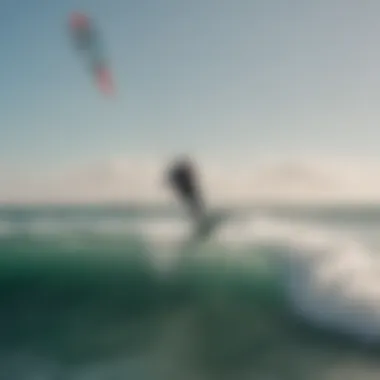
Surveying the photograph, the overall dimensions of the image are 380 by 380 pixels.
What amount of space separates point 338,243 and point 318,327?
1459 mm

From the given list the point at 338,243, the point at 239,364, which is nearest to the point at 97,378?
the point at 239,364

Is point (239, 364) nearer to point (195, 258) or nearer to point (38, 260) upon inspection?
point (195, 258)

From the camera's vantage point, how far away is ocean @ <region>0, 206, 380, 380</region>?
4250 millimetres

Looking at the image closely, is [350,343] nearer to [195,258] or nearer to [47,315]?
[195,258]

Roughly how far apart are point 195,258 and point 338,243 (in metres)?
1.54

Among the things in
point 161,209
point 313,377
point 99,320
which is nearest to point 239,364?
point 313,377

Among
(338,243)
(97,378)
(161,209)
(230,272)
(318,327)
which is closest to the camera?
(97,378)

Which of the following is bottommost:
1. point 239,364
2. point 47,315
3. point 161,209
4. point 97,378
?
point 239,364

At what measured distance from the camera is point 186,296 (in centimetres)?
538

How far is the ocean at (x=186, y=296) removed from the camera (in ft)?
13.9

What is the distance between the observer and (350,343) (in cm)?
446

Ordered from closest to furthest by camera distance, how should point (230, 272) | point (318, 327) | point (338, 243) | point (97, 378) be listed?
1. point (97, 378)
2. point (318, 327)
3. point (230, 272)
4. point (338, 243)

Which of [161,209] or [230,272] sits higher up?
[161,209]

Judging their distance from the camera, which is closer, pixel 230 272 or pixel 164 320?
pixel 164 320
